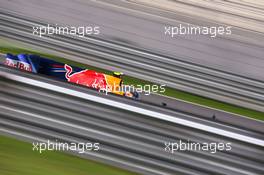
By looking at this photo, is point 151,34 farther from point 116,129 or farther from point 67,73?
point 116,129

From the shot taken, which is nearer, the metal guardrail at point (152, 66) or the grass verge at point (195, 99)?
the grass verge at point (195, 99)

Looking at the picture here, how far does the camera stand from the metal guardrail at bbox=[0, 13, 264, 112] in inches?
452

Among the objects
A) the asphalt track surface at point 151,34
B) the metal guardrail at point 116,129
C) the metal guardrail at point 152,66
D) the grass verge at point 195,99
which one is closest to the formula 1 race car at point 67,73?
the metal guardrail at point 116,129

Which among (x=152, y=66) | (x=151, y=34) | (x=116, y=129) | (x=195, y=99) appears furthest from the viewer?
(x=151, y=34)

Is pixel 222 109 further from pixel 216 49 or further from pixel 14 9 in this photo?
pixel 14 9

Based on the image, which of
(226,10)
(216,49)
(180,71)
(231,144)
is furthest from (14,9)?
(231,144)

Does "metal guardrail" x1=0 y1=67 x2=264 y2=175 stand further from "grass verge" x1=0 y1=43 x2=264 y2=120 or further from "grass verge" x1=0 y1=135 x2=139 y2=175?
"grass verge" x1=0 y1=43 x2=264 y2=120

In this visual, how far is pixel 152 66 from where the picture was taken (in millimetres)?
11828

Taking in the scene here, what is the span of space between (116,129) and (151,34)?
6528 mm

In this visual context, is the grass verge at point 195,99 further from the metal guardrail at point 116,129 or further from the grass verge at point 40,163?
the grass verge at point 40,163

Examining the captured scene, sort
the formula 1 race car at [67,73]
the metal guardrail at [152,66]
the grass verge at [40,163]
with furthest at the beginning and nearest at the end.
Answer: the metal guardrail at [152,66], the formula 1 race car at [67,73], the grass verge at [40,163]

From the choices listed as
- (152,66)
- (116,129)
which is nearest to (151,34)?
(152,66)

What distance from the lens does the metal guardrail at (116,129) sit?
7.26 meters

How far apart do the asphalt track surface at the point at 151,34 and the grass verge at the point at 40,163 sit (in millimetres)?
6078
